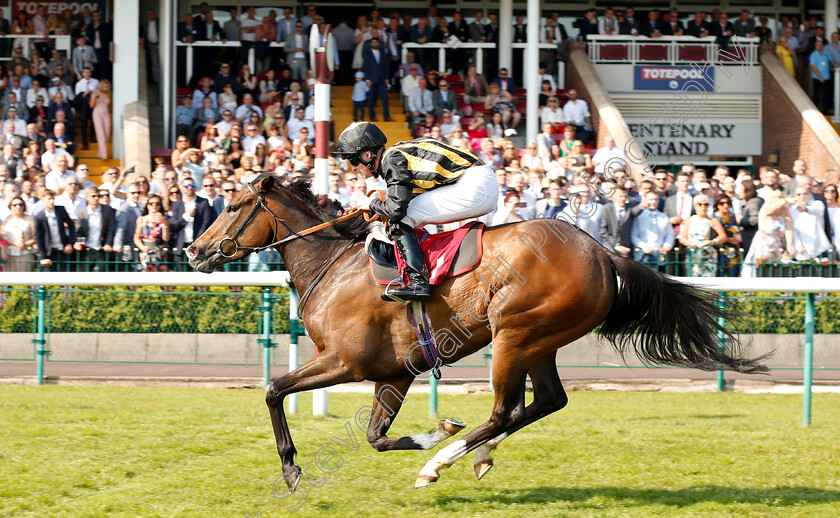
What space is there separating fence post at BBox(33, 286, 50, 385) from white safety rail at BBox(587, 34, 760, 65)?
12.5 metres

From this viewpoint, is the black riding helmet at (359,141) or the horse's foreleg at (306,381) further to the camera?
the black riding helmet at (359,141)

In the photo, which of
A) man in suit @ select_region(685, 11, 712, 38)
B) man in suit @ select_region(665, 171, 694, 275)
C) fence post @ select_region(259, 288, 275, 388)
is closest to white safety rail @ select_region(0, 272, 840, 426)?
fence post @ select_region(259, 288, 275, 388)

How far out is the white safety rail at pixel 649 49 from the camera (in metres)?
18.5

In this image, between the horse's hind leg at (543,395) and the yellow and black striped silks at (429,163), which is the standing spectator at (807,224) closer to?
the horse's hind leg at (543,395)

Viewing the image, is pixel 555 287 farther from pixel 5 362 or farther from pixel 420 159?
pixel 5 362

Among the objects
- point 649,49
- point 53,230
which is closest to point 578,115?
point 649,49

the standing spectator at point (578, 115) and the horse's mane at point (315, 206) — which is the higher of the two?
the standing spectator at point (578, 115)

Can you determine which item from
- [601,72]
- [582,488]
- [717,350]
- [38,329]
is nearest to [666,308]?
[717,350]

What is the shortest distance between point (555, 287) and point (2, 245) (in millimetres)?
7153

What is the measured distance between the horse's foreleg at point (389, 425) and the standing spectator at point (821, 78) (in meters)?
16.2

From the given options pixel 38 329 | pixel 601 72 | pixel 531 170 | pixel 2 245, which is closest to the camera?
pixel 38 329

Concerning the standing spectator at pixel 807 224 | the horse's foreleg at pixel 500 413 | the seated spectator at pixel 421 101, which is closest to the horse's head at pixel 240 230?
the horse's foreleg at pixel 500 413

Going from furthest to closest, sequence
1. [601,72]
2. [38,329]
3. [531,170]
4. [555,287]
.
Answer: [601,72] → [531,170] → [38,329] → [555,287]

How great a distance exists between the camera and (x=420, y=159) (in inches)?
197
